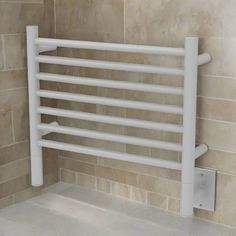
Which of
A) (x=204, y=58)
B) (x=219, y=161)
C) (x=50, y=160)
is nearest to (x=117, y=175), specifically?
(x=50, y=160)

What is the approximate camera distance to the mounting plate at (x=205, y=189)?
132cm

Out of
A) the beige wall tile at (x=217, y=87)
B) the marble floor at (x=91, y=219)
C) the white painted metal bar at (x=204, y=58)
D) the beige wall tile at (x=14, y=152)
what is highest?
the white painted metal bar at (x=204, y=58)

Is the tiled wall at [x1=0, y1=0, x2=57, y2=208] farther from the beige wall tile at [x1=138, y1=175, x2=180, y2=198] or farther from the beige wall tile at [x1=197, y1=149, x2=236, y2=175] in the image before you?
the beige wall tile at [x1=197, y1=149, x2=236, y2=175]

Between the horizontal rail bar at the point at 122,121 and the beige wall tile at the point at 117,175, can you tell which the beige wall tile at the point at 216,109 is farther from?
the beige wall tile at the point at 117,175

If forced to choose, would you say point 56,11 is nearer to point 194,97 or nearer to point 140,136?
point 140,136

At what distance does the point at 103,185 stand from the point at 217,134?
17.9 inches

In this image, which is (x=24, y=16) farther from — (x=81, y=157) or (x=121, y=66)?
(x=81, y=157)

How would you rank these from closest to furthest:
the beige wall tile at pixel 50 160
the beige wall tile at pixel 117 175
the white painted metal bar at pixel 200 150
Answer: the white painted metal bar at pixel 200 150 → the beige wall tile at pixel 117 175 → the beige wall tile at pixel 50 160

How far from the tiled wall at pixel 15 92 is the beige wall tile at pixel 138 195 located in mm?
342

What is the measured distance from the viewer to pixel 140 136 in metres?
1.44

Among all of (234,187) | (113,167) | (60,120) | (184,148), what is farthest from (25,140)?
(234,187)

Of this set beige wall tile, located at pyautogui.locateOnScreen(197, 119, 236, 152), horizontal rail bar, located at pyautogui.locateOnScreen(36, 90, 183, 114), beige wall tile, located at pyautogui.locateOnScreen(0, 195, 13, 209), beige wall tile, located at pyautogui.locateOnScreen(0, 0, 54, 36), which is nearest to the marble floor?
beige wall tile, located at pyautogui.locateOnScreen(0, 195, 13, 209)

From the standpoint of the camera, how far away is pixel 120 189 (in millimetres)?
1518

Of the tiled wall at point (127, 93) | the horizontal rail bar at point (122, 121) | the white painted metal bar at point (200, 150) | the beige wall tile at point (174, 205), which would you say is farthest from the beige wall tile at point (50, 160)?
the white painted metal bar at point (200, 150)
